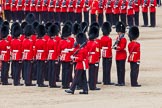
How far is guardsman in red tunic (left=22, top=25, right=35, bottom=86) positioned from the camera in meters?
27.1

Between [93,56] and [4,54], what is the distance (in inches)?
111

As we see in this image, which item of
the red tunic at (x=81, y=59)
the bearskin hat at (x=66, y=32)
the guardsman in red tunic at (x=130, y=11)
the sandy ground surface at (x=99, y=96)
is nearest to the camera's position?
the sandy ground surface at (x=99, y=96)

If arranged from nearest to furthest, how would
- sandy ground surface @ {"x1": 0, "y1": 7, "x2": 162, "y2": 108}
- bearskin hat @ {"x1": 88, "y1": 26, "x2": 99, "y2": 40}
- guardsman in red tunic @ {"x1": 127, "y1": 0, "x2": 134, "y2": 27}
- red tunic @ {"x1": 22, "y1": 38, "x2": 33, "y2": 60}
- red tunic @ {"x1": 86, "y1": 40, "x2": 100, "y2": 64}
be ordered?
sandy ground surface @ {"x1": 0, "y1": 7, "x2": 162, "y2": 108}
red tunic @ {"x1": 86, "y1": 40, "x2": 100, "y2": 64}
bearskin hat @ {"x1": 88, "y1": 26, "x2": 99, "y2": 40}
red tunic @ {"x1": 22, "y1": 38, "x2": 33, "y2": 60}
guardsman in red tunic @ {"x1": 127, "y1": 0, "x2": 134, "y2": 27}

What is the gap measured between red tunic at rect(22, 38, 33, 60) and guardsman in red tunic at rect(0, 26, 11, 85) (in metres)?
0.51

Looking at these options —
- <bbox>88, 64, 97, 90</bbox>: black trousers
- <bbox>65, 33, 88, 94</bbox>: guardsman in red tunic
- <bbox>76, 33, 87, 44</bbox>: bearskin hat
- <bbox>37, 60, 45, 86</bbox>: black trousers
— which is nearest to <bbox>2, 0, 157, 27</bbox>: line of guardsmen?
<bbox>37, 60, 45, 86</bbox>: black trousers

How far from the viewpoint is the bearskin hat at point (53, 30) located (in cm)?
2688

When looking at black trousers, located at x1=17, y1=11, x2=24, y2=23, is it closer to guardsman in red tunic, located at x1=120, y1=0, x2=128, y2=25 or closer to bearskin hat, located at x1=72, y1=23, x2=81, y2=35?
guardsman in red tunic, located at x1=120, y1=0, x2=128, y2=25

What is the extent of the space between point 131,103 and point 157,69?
22.5 feet

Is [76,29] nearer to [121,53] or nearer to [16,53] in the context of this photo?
[121,53]

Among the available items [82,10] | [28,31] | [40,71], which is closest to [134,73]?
[40,71]

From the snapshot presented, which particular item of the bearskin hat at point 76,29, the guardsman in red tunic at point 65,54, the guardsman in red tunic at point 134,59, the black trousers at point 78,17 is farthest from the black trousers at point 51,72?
the black trousers at point 78,17

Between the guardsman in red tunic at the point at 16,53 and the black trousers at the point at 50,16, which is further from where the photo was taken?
the black trousers at the point at 50,16

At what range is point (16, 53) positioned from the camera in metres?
27.2

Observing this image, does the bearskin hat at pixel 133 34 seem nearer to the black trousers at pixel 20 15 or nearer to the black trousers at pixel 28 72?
the black trousers at pixel 28 72
